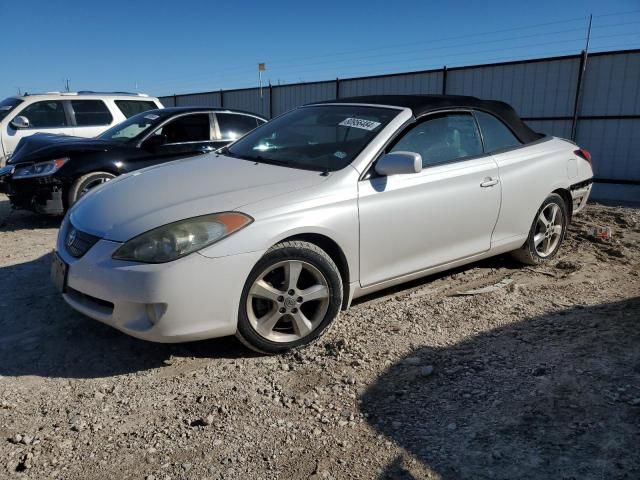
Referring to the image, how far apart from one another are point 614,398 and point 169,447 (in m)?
2.18

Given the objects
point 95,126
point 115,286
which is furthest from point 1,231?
point 115,286

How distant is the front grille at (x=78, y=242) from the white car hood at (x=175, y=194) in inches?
1.4

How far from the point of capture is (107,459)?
91.8 inches

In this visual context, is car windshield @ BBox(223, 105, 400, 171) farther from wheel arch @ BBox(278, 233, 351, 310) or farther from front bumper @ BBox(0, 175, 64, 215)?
front bumper @ BBox(0, 175, 64, 215)

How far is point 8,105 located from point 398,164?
318 inches

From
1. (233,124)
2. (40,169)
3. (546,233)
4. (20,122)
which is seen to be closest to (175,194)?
(546,233)

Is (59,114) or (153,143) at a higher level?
(59,114)

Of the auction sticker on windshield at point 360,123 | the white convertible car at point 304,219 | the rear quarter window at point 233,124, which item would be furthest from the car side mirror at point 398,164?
the rear quarter window at point 233,124

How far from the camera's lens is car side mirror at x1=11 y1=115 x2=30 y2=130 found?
28.0ft

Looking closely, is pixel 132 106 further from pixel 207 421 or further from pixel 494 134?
pixel 207 421

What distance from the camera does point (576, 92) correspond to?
401 inches

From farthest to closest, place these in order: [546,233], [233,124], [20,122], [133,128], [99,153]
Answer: [20,122]
[233,124]
[133,128]
[99,153]
[546,233]

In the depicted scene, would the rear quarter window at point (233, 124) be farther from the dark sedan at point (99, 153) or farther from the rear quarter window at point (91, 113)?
the rear quarter window at point (91, 113)

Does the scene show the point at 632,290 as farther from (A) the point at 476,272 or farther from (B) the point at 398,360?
(B) the point at 398,360
